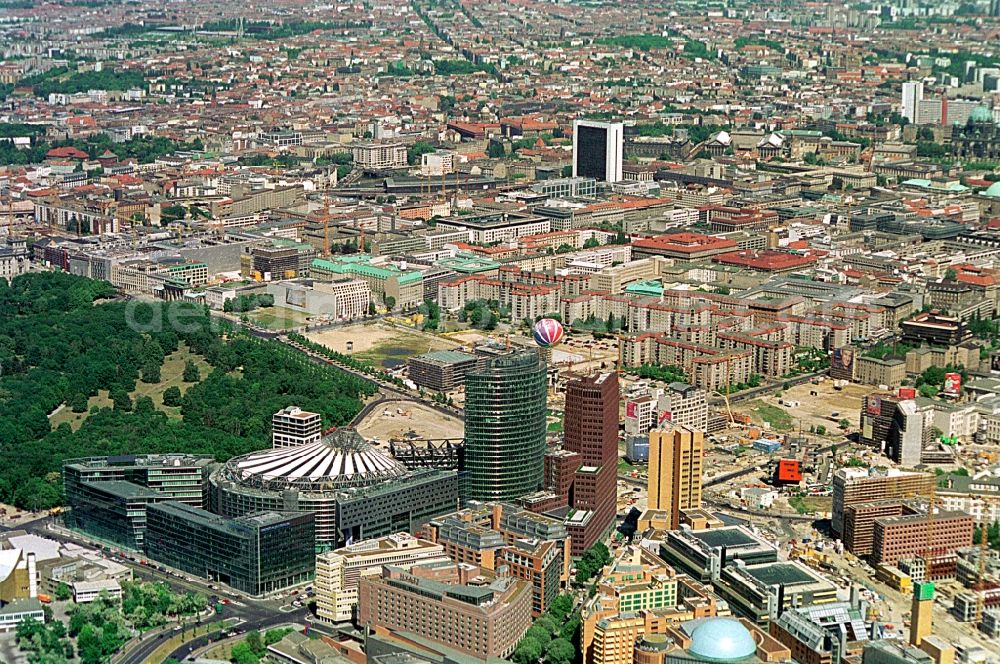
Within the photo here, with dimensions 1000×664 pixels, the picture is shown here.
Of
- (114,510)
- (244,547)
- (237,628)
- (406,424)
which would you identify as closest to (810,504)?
(406,424)

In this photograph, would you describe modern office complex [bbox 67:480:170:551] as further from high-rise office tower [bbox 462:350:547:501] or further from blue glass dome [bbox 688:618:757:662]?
blue glass dome [bbox 688:618:757:662]

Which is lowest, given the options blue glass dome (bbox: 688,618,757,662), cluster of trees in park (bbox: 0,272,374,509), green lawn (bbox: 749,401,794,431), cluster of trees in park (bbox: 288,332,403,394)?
green lawn (bbox: 749,401,794,431)

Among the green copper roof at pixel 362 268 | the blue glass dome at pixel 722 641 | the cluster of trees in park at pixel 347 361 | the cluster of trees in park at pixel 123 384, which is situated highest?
the blue glass dome at pixel 722 641

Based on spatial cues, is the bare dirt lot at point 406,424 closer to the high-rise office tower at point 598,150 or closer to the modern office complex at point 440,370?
the modern office complex at point 440,370

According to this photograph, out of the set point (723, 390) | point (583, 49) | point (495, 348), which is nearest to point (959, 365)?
point (723, 390)

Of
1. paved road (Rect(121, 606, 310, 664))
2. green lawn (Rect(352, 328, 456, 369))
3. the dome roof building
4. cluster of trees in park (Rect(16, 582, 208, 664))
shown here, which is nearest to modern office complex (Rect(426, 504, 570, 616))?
the dome roof building

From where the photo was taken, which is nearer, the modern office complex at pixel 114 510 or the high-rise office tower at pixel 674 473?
the modern office complex at pixel 114 510

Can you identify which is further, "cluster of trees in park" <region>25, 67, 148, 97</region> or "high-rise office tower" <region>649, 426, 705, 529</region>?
"cluster of trees in park" <region>25, 67, 148, 97</region>

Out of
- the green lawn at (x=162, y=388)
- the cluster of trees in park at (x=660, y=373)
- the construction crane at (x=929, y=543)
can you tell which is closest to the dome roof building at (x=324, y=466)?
the green lawn at (x=162, y=388)

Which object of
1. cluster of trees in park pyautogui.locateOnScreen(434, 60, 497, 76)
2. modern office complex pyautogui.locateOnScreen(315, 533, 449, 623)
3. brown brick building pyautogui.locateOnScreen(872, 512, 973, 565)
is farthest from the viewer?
cluster of trees in park pyautogui.locateOnScreen(434, 60, 497, 76)
